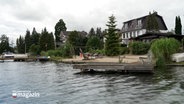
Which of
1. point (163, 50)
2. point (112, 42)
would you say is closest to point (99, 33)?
point (112, 42)

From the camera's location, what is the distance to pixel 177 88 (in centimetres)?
1714

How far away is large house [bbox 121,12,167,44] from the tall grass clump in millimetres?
35203

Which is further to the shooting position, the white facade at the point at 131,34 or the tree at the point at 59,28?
the tree at the point at 59,28

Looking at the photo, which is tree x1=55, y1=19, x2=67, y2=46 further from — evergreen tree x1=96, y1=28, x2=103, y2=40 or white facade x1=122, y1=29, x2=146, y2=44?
white facade x1=122, y1=29, x2=146, y2=44

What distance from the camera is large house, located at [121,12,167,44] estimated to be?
238 feet

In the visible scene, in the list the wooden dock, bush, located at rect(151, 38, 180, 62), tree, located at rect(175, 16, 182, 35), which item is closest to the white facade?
tree, located at rect(175, 16, 182, 35)

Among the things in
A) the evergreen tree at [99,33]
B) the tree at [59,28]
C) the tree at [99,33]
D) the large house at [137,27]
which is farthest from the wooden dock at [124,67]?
the tree at [59,28]

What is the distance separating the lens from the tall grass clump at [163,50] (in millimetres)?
34156

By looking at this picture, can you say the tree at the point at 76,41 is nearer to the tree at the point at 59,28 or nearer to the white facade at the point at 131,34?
the white facade at the point at 131,34

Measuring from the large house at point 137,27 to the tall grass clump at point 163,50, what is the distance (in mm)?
35203

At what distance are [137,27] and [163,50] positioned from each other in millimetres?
39345

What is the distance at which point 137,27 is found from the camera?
74312mm

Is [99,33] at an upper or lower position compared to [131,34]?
upper

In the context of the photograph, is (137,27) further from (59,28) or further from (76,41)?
(59,28)
